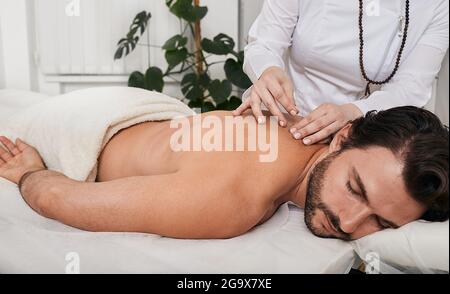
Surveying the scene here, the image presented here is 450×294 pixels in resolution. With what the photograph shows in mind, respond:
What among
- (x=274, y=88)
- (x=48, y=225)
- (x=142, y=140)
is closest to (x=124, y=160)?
(x=142, y=140)

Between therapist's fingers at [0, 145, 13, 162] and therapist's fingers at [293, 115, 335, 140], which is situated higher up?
therapist's fingers at [293, 115, 335, 140]

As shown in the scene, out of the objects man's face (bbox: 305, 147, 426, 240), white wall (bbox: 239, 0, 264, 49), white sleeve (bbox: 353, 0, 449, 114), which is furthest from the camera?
white wall (bbox: 239, 0, 264, 49)

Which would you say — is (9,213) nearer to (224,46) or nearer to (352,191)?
(352,191)

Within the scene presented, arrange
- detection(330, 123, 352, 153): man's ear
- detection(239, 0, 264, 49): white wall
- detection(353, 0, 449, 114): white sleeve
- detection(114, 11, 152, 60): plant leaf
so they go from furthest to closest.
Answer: detection(114, 11, 152, 60): plant leaf
detection(239, 0, 264, 49): white wall
detection(353, 0, 449, 114): white sleeve
detection(330, 123, 352, 153): man's ear

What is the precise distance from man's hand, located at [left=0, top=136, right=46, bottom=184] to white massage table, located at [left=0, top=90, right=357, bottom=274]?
0.63 feet

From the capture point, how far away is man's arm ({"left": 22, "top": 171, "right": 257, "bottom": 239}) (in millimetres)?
883

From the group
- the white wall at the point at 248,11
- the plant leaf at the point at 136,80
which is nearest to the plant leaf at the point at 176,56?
the plant leaf at the point at 136,80

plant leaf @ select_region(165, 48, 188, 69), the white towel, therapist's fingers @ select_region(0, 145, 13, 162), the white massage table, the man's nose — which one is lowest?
the white massage table

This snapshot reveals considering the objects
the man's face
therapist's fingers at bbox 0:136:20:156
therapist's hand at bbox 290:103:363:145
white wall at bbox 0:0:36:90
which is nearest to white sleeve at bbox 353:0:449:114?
therapist's hand at bbox 290:103:363:145

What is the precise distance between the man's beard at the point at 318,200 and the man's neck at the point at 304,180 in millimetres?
45

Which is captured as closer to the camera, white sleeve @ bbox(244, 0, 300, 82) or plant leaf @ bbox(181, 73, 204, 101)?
white sleeve @ bbox(244, 0, 300, 82)

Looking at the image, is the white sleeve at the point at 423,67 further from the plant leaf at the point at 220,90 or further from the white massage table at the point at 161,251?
the plant leaf at the point at 220,90

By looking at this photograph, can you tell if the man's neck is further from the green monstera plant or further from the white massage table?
the green monstera plant

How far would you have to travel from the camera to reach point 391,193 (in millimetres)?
863
